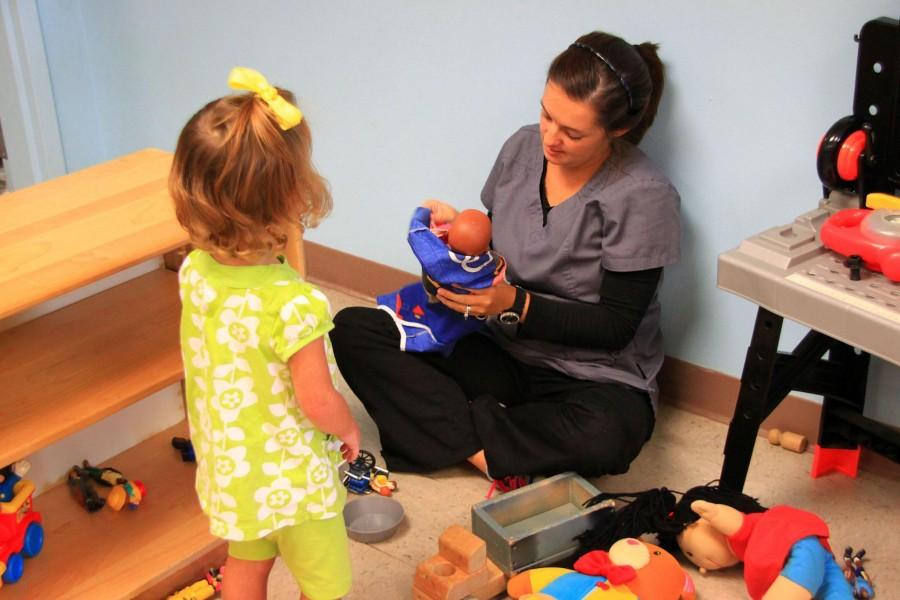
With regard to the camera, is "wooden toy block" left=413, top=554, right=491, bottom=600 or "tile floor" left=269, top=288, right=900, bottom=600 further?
"tile floor" left=269, top=288, right=900, bottom=600

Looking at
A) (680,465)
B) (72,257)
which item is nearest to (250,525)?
(72,257)

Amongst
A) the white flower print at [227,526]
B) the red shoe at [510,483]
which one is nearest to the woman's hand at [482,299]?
the red shoe at [510,483]

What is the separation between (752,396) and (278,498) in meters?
0.75

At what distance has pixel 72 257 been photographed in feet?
5.04

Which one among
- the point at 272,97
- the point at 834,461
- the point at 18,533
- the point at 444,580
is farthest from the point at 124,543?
the point at 834,461

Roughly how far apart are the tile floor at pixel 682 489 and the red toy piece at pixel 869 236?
0.53 meters

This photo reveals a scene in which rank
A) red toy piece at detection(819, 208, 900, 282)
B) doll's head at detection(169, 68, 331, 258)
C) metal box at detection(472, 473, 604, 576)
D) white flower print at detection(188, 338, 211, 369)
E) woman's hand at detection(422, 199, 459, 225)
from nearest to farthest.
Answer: doll's head at detection(169, 68, 331, 258) → white flower print at detection(188, 338, 211, 369) → red toy piece at detection(819, 208, 900, 282) → metal box at detection(472, 473, 604, 576) → woman's hand at detection(422, 199, 459, 225)

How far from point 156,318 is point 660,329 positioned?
90 centimetres

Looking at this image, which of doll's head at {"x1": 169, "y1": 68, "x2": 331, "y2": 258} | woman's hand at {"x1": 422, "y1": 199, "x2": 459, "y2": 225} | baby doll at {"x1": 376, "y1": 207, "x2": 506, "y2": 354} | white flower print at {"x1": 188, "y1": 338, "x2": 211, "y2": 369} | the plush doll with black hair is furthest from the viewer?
woman's hand at {"x1": 422, "y1": 199, "x2": 459, "y2": 225}

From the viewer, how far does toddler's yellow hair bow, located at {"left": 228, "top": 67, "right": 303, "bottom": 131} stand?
1175 millimetres

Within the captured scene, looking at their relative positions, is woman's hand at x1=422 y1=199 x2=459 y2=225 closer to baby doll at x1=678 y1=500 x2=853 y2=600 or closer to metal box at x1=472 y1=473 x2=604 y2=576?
metal box at x1=472 y1=473 x2=604 y2=576

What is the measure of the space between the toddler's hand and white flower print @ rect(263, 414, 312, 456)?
55 millimetres

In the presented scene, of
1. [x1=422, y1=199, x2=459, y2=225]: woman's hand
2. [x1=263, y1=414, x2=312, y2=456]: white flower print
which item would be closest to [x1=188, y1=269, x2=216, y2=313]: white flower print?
[x1=263, y1=414, x2=312, y2=456]: white flower print

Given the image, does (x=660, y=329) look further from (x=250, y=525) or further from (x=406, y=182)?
(x=250, y=525)
